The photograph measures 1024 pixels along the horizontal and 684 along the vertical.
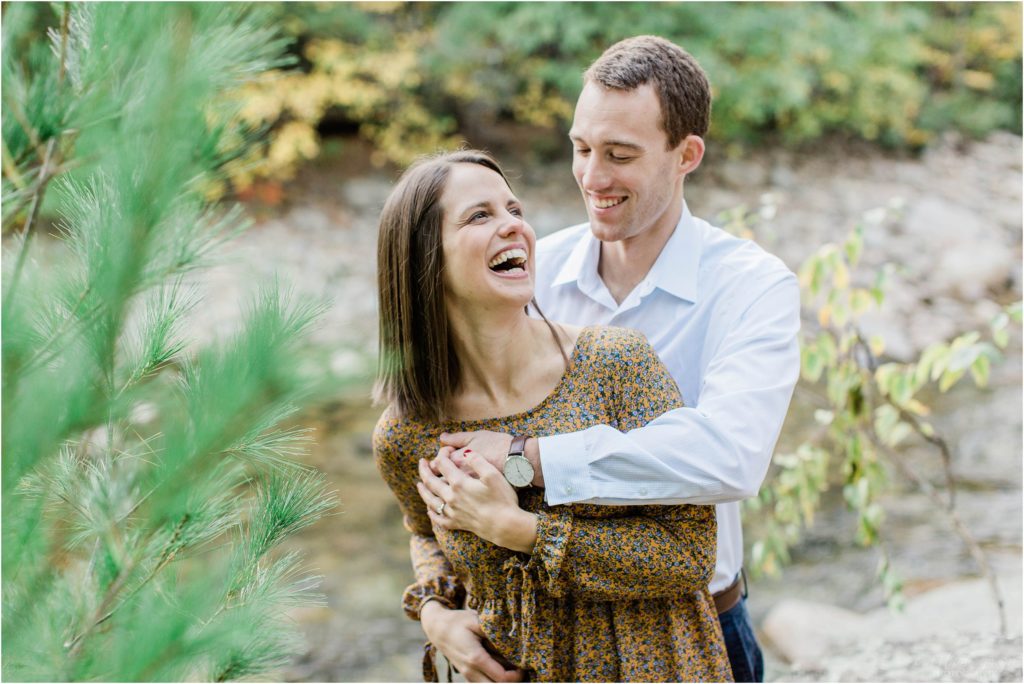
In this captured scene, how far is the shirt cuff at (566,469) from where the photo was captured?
150 centimetres

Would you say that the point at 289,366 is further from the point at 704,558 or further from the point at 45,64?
the point at 704,558

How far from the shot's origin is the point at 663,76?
2.05 metres

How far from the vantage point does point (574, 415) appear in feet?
5.27

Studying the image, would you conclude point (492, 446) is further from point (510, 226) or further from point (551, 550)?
point (510, 226)

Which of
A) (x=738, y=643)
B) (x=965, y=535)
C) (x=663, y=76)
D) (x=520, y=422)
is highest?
(x=663, y=76)

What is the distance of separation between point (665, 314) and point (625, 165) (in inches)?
13.6

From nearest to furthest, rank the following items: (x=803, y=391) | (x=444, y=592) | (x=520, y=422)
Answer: (x=520, y=422)
(x=444, y=592)
(x=803, y=391)

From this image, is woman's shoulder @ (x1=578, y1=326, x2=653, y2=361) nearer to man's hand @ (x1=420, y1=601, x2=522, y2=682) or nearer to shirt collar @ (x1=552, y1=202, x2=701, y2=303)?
shirt collar @ (x1=552, y1=202, x2=701, y2=303)

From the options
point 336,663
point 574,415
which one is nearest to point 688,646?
point 574,415

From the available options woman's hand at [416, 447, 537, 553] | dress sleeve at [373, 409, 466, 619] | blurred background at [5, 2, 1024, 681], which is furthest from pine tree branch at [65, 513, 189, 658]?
blurred background at [5, 2, 1024, 681]

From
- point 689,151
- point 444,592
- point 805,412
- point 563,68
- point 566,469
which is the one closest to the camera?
point 566,469

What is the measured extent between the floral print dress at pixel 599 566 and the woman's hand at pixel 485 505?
0.12 feet

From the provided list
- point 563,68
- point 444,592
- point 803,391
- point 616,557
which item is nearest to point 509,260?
point 616,557

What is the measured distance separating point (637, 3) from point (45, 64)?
8.49 meters
